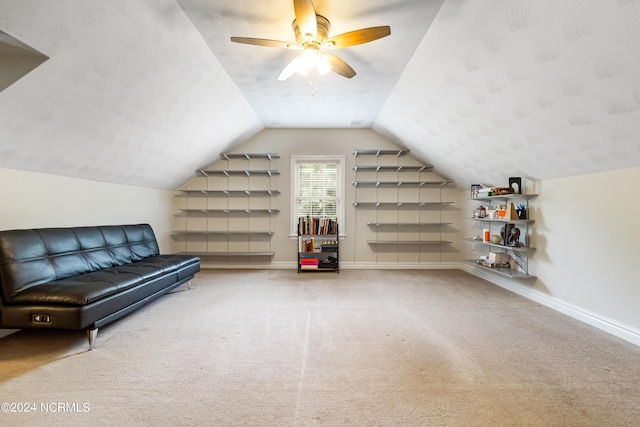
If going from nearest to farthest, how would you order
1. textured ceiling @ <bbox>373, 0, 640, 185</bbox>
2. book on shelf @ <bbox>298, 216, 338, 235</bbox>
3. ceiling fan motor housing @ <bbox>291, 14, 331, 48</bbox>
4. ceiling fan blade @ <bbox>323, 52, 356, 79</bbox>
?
textured ceiling @ <bbox>373, 0, 640, 185</bbox> → ceiling fan motor housing @ <bbox>291, 14, 331, 48</bbox> → ceiling fan blade @ <bbox>323, 52, 356, 79</bbox> → book on shelf @ <bbox>298, 216, 338, 235</bbox>

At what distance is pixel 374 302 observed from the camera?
125 inches

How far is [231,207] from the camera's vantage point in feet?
16.6

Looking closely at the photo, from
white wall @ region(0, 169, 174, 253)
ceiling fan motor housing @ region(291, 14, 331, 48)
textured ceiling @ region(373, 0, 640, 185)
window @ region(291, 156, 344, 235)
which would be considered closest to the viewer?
textured ceiling @ region(373, 0, 640, 185)

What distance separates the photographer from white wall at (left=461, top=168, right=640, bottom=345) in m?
2.31

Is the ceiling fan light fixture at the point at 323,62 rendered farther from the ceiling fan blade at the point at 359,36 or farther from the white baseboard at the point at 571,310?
the white baseboard at the point at 571,310

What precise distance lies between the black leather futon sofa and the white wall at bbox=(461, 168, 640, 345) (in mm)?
4273

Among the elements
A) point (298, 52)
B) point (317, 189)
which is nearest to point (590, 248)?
point (298, 52)

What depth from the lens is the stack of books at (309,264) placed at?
183 inches

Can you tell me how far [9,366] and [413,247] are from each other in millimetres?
5022

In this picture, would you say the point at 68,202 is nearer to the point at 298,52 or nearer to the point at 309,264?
the point at 298,52

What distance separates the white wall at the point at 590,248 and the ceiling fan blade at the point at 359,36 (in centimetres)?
240

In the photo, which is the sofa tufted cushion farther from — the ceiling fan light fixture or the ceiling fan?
the ceiling fan light fixture

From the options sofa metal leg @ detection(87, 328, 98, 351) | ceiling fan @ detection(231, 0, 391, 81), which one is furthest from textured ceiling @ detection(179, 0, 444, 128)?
sofa metal leg @ detection(87, 328, 98, 351)

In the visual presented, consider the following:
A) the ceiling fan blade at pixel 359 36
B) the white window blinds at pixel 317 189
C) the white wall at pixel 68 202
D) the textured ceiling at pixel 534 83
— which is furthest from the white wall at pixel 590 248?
the white wall at pixel 68 202
